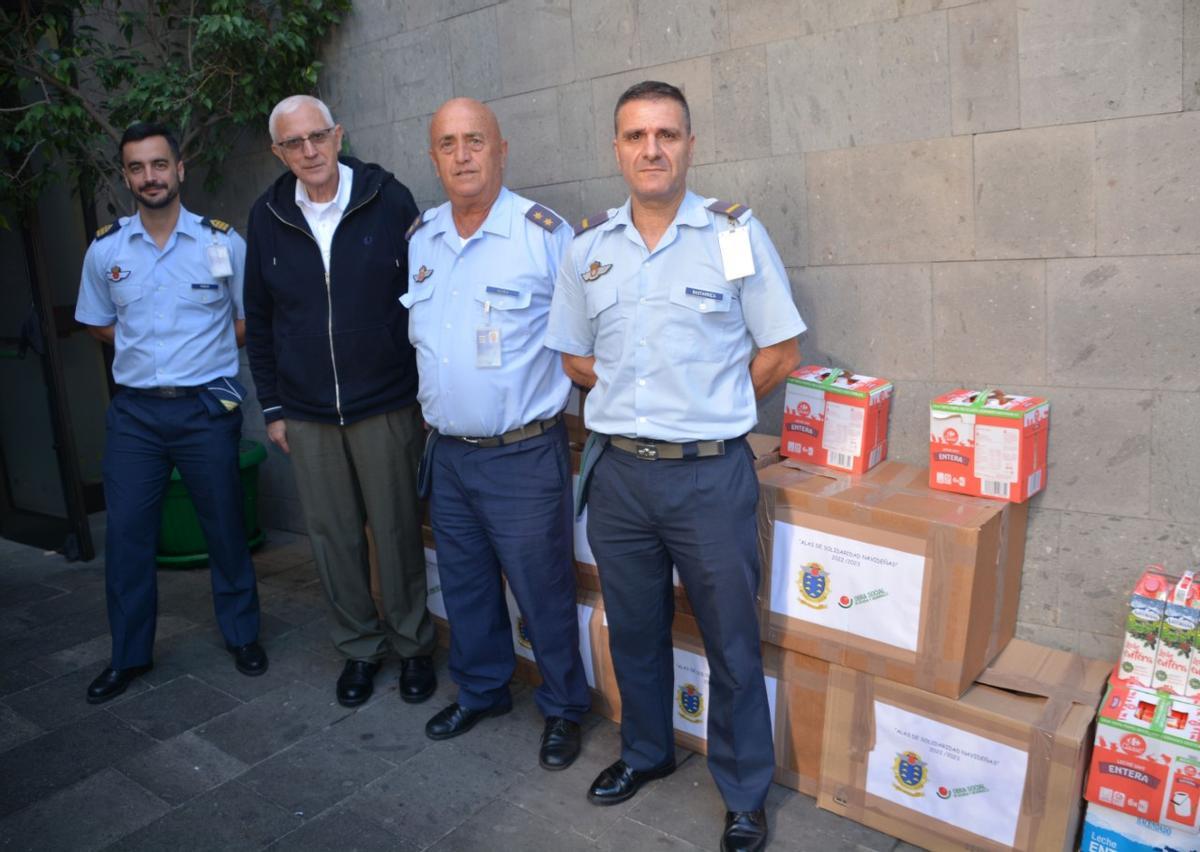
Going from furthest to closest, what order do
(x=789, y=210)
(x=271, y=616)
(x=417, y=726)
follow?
(x=271, y=616) → (x=417, y=726) → (x=789, y=210)

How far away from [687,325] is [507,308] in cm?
65

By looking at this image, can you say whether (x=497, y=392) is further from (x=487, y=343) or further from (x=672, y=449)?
(x=672, y=449)

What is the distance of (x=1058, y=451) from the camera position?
2.48 metres

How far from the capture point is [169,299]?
337 cm

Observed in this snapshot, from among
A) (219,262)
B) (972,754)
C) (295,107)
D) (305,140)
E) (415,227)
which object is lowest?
(972,754)

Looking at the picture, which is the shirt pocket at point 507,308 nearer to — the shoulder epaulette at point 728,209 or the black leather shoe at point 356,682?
the shoulder epaulette at point 728,209

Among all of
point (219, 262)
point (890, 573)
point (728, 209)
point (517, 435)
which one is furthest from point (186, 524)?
point (890, 573)

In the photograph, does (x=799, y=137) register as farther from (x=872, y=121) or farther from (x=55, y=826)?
(x=55, y=826)

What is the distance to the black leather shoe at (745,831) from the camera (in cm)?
237

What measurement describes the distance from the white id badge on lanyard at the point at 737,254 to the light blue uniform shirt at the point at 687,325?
0.08 ft

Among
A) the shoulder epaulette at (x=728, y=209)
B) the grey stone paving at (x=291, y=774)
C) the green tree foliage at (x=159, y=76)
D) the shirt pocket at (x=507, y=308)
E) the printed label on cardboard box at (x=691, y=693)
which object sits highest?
the green tree foliage at (x=159, y=76)

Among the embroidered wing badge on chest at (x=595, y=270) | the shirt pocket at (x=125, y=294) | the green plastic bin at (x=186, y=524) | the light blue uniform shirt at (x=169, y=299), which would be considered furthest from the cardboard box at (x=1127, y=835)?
the green plastic bin at (x=186, y=524)

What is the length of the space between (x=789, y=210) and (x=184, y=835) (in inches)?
99.3

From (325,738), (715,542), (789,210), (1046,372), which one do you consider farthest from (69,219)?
(1046,372)
